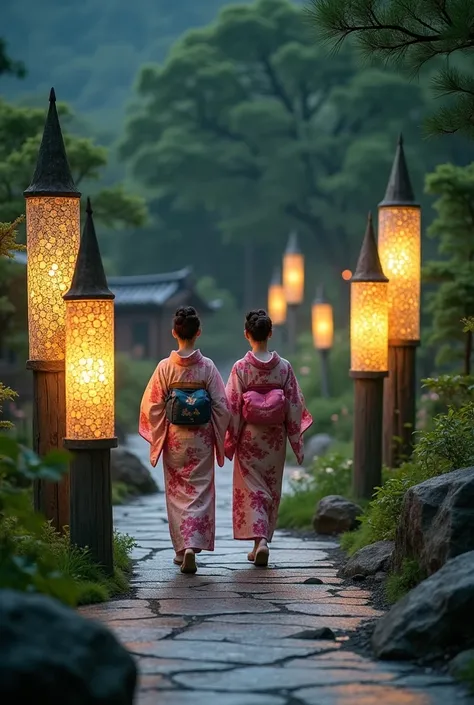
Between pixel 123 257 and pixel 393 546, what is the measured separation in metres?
35.0

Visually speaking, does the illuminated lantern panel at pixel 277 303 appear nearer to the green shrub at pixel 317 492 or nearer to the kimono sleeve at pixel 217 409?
the green shrub at pixel 317 492

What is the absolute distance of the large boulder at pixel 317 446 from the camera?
66.7 feet

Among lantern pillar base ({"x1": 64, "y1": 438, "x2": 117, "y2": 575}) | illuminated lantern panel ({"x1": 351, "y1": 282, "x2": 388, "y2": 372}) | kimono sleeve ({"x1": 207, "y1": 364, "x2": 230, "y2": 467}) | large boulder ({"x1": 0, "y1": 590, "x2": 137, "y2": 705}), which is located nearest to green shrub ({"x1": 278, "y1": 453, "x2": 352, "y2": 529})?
illuminated lantern panel ({"x1": 351, "y1": 282, "x2": 388, "y2": 372})

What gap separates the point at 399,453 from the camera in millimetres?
12195

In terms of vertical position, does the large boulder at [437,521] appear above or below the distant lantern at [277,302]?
below

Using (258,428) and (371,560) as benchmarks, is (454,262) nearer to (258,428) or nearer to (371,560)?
(258,428)

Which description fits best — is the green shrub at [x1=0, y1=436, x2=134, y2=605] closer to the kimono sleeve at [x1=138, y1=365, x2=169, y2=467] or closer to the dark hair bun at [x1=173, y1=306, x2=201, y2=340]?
the kimono sleeve at [x1=138, y1=365, x2=169, y2=467]

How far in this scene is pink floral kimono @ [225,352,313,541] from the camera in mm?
9242

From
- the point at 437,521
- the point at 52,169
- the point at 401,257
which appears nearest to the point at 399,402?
the point at 401,257

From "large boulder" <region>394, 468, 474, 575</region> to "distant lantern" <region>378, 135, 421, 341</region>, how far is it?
440 centimetres

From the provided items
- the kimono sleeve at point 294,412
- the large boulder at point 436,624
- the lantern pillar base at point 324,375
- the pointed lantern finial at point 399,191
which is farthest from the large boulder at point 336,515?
the lantern pillar base at point 324,375

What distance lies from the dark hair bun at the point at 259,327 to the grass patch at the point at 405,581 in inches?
94.0

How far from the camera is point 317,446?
67.8 ft

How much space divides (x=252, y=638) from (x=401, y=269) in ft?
20.3
